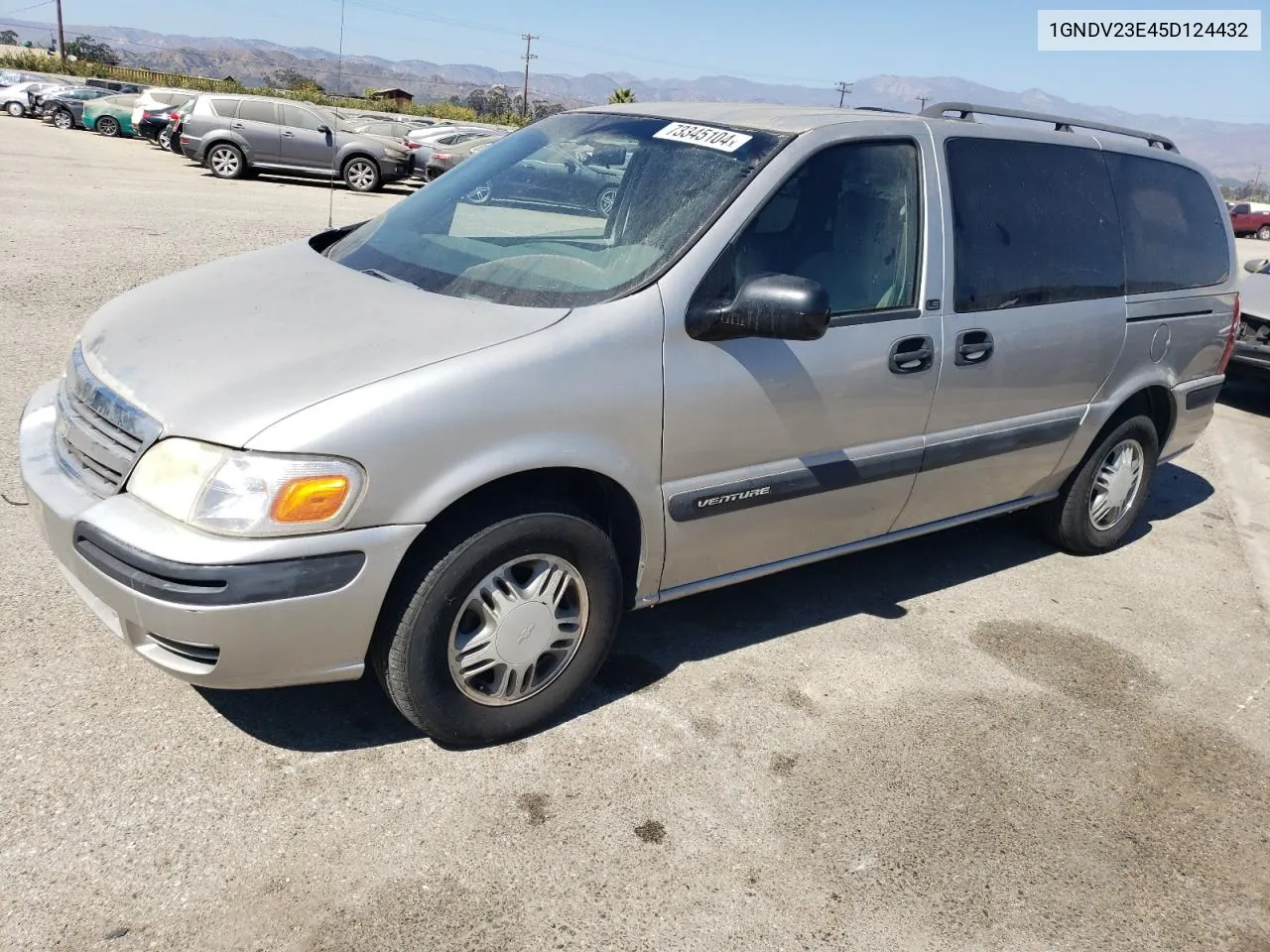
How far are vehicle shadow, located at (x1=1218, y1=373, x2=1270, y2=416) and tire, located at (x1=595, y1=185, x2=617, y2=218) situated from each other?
7.33 m

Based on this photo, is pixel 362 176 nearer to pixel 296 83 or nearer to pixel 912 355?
pixel 912 355

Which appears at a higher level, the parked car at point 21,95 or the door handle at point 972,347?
the door handle at point 972,347

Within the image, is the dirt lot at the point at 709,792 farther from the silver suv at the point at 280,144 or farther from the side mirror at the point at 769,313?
the silver suv at the point at 280,144

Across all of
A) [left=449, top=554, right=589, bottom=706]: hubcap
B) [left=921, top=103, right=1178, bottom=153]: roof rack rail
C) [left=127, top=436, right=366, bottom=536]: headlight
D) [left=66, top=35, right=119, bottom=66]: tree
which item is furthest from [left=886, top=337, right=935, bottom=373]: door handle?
[left=66, top=35, right=119, bottom=66]: tree

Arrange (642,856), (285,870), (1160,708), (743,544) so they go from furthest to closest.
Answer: (1160,708) < (743,544) < (642,856) < (285,870)

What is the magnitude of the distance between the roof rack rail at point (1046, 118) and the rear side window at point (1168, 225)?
0.65 ft

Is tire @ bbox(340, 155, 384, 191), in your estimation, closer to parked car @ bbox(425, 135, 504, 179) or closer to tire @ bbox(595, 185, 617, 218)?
parked car @ bbox(425, 135, 504, 179)

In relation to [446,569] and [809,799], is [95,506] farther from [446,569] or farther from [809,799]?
[809,799]

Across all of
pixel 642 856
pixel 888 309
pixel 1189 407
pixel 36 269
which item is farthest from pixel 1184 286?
pixel 36 269

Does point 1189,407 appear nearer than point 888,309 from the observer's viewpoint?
No

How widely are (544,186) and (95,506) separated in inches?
76.8

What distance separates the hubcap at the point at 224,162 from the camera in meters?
19.8

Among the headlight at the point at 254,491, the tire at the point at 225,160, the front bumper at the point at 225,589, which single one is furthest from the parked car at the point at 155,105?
the headlight at the point at 254,491

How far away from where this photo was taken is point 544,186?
3.86 m
